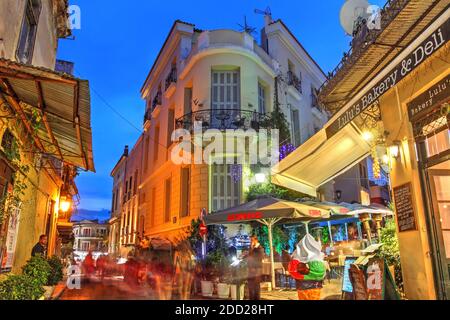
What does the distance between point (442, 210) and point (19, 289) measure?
705cm

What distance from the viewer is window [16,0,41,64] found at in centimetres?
783

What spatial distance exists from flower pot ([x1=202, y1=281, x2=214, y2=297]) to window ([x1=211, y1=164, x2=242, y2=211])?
194 inches

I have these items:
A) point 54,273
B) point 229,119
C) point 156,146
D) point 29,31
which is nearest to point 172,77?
point 156,146

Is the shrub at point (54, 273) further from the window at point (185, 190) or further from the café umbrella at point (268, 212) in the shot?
the window at point (185, 190)

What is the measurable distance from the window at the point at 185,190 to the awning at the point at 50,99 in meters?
8.65

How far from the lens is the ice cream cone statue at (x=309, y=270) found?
5.40m

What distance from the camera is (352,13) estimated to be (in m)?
9.25

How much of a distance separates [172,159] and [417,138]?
40.3ft

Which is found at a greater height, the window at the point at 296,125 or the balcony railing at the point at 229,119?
the window at the point at 296,125

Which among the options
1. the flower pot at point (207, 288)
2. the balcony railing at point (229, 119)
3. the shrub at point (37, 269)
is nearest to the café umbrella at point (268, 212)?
the flower pot at point (207, 288)

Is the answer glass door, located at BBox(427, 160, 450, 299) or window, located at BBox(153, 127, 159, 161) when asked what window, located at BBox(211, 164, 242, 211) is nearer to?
window, located at BBox(153, 127, 159, 161)
